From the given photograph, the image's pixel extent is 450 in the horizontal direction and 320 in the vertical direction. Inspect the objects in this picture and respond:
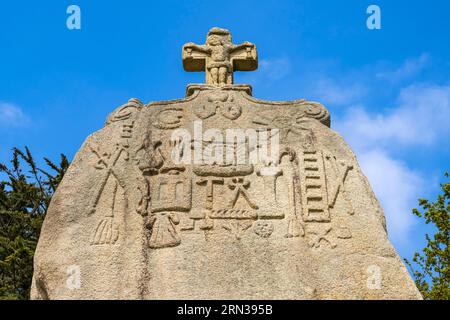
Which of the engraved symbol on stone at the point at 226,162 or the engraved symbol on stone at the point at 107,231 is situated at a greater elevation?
the engraved symbol on stone at the point at 226,162

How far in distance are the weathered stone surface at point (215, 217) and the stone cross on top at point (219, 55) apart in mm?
616

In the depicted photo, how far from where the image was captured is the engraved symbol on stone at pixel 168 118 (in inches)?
196

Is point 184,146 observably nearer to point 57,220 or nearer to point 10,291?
point 57,220

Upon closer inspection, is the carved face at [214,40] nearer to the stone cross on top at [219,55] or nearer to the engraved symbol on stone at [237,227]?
the stone cross on top at [219,55]

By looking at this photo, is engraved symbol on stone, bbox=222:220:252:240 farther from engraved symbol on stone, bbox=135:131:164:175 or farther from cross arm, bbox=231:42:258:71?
cross arm, bbox=231:42:258:71

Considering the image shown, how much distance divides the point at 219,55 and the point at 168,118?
1063 millimetres

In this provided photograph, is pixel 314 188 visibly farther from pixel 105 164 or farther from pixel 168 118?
pixel 105 164

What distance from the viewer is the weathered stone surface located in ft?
13.4

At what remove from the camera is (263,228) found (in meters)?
4.39

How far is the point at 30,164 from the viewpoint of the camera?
1238cm

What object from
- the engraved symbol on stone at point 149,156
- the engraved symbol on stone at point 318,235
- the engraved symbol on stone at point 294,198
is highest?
the engraved symbol on stone at point 149,156

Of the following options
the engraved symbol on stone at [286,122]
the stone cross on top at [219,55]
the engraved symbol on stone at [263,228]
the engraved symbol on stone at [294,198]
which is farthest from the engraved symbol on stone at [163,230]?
the stone cross on top at [219,55]

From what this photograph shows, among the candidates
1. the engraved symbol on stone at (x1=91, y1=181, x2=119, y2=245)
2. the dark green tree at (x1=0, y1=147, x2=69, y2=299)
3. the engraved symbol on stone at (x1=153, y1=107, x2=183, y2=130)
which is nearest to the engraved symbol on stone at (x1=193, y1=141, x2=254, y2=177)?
the engraved symbol on stone at (x1=153, y1=107, x2=183, y2=130)
